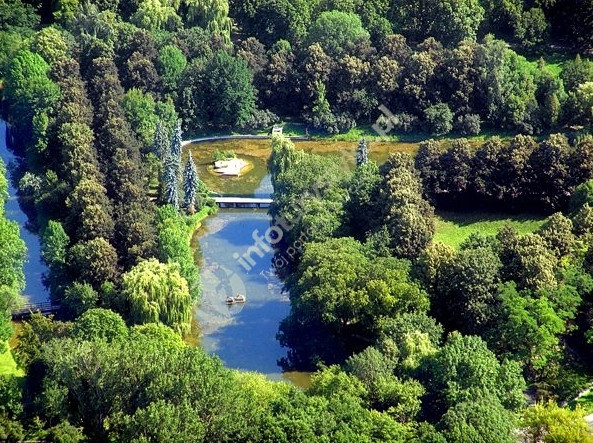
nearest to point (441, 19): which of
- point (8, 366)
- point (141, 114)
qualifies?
point (141, 114)

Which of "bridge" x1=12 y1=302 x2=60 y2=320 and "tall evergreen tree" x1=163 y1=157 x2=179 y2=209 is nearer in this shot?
"bridge" x1=12 y1=302 x2=60 y2=320

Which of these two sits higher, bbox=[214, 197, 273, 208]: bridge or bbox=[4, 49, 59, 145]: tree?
bbox=[4, 49, 59, 145]: tree

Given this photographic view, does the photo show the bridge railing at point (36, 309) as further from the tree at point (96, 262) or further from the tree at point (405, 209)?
the tree at point (405, 209)

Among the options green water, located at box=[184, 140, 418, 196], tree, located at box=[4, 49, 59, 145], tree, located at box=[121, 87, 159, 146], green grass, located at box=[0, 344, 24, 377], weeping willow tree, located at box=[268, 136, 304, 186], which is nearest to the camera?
green grass, located at box=[0, 344, 24, 377]

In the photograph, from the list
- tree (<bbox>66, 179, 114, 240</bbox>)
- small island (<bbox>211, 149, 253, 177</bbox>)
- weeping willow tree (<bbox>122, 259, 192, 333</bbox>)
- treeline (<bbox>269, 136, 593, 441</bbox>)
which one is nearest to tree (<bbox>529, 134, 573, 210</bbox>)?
treeline (<bbox>269, 136, 593, 441</bbox>)

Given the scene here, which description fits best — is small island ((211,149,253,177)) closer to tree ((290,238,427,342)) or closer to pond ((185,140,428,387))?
pond ((185,140,428,387))

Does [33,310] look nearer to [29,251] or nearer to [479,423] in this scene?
[29,251]

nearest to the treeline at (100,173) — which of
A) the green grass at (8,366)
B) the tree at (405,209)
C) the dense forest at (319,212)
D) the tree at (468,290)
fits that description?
the dense forest at (319,212)

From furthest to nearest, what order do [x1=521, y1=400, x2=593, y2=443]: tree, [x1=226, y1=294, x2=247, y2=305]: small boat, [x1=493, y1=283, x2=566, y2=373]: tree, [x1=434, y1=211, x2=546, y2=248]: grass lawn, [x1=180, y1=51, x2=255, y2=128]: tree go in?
[x1=180, y1=51, x2=255, y2=128]: tree
[x1=434, y1=211, x2=546, y2=248]: grass lawn
[x1=226, y1=294, x2=247, y2=305]: small boat
[x1=493, y1=283, x2=566, y2=373]: tree
[x1=521, y1=400, x2=593, y2=443]: tree
